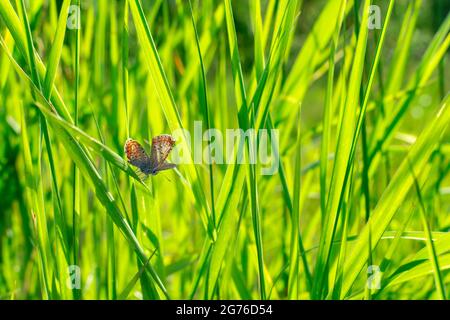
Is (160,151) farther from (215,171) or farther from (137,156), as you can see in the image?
(215,171)

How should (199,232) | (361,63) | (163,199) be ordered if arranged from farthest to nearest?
(163,199), (199,232), (361,63)

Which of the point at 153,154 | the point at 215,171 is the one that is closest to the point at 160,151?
the point at 153,154

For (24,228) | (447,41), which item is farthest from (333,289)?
(24,228)

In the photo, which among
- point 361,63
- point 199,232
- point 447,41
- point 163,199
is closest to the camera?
point 361,63

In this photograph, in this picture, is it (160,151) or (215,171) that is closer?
(160,151)

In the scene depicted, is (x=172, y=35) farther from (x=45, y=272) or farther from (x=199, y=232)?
(x=45, y=272)
